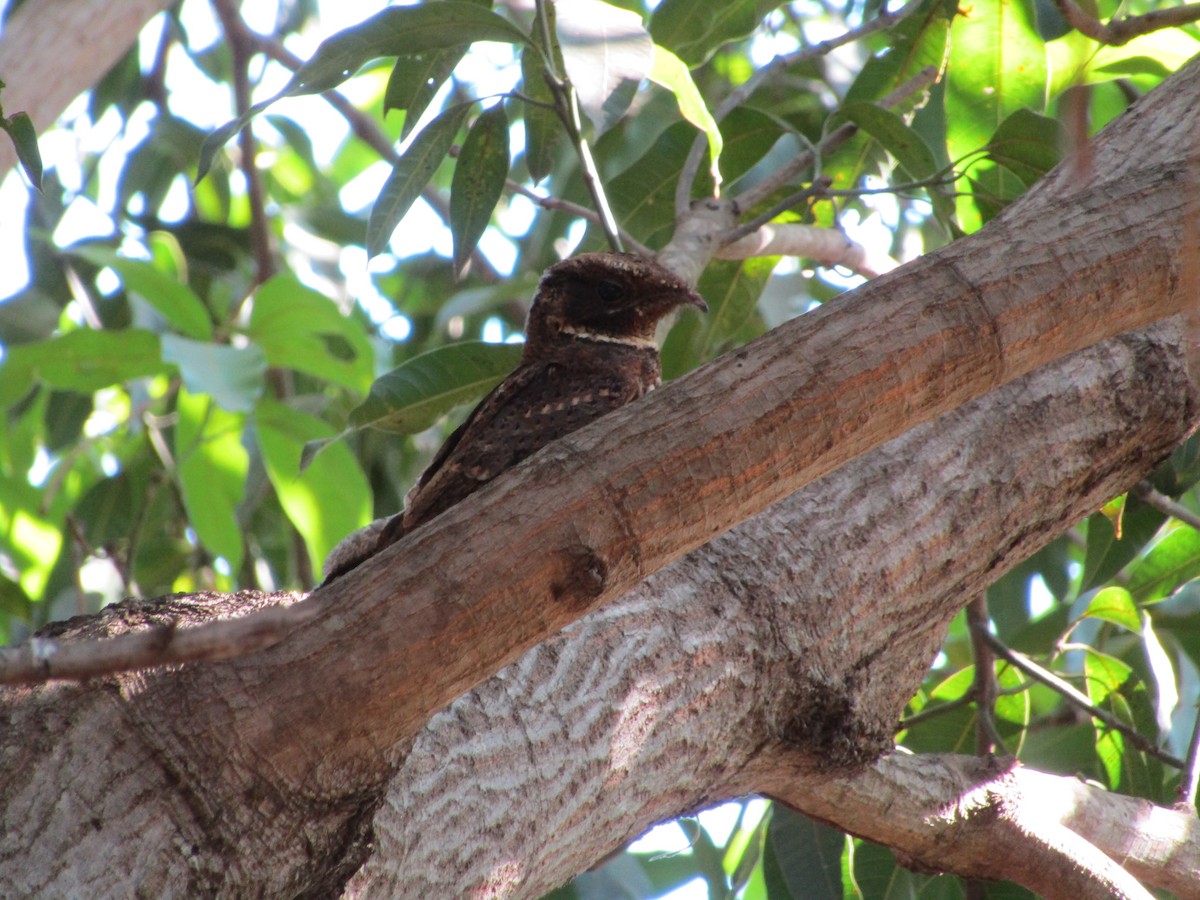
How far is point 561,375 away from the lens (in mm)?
2695

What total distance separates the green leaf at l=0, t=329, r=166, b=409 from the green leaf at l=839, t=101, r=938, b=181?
2.10m

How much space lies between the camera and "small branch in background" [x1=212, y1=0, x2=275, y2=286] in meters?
4.95

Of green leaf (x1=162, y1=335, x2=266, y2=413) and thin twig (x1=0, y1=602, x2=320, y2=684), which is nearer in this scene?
thin twig (x1=0, y1=602, x2=320, y2=684)

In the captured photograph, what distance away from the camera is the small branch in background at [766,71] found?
296 centimetres

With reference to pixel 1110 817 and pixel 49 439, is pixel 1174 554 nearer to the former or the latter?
pixel 1110 817

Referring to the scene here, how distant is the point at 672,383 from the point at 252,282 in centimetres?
438

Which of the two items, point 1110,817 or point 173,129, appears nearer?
point 1110,817

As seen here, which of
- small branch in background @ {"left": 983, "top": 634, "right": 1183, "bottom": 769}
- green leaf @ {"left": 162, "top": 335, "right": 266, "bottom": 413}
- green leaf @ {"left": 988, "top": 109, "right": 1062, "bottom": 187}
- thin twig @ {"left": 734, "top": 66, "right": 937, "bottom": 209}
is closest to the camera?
small branch in background @ {"left": 983, "top": 634, "right": 1183, "bottom": 769}

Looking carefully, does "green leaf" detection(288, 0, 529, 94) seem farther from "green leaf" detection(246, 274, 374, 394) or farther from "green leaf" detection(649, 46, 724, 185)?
"green leaf" detection(246, 274, 374, 394)

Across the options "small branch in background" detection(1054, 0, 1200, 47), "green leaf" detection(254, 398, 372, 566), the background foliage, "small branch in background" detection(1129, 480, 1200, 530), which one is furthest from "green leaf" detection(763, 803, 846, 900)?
"small branch in background" detection(1054, 0, 1200, 47)

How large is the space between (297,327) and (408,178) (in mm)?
1158

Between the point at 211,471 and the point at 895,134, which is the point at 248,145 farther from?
the point at 895,134

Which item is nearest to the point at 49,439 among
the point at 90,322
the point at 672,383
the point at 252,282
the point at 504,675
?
the point at 90,322

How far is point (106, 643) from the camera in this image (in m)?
0.98
